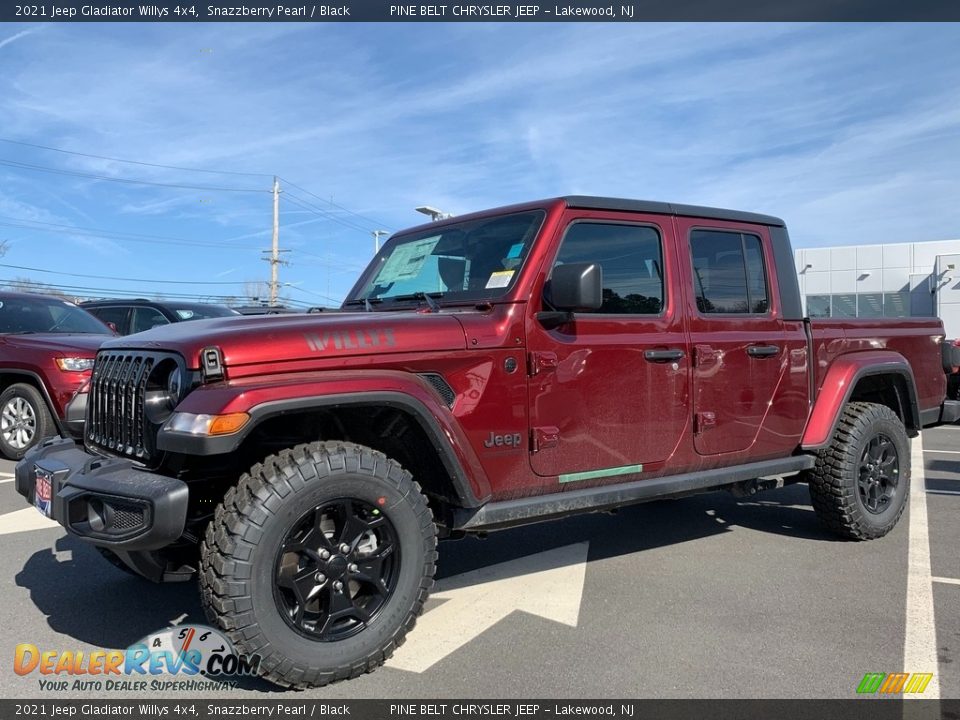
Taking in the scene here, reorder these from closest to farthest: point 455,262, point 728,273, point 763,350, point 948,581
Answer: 1. point 455,262
2. point 948,581
3. point 763,350
4. point 728,273

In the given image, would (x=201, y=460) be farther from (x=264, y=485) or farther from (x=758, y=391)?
(x=758, y=391)

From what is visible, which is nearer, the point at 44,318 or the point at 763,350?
the point at 763,350

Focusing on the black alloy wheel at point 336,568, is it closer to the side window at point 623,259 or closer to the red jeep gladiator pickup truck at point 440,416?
the red jeep gladiator pickup truck at point 440,416

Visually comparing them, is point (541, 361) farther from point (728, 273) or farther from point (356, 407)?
point (728, 273)

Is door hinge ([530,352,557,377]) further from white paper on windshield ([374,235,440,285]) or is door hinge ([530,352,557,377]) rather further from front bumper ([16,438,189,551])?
front bumper ([16,438,189,551])

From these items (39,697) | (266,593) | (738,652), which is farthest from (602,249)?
(39,697)

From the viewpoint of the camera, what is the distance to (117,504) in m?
2.53

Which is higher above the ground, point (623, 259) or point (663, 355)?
point (623, 259)

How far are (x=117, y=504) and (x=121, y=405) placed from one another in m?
0.61

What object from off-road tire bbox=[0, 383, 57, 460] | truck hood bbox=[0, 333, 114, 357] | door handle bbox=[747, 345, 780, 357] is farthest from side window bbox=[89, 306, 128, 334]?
door handle bbox=[747, 345, 780, 357]

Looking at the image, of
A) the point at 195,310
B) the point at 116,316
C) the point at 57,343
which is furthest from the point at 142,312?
the point at 57,343

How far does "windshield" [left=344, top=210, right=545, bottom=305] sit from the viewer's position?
3.46m

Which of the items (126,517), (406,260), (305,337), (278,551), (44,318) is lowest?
(278,551)

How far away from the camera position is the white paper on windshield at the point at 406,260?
3.98 meters
